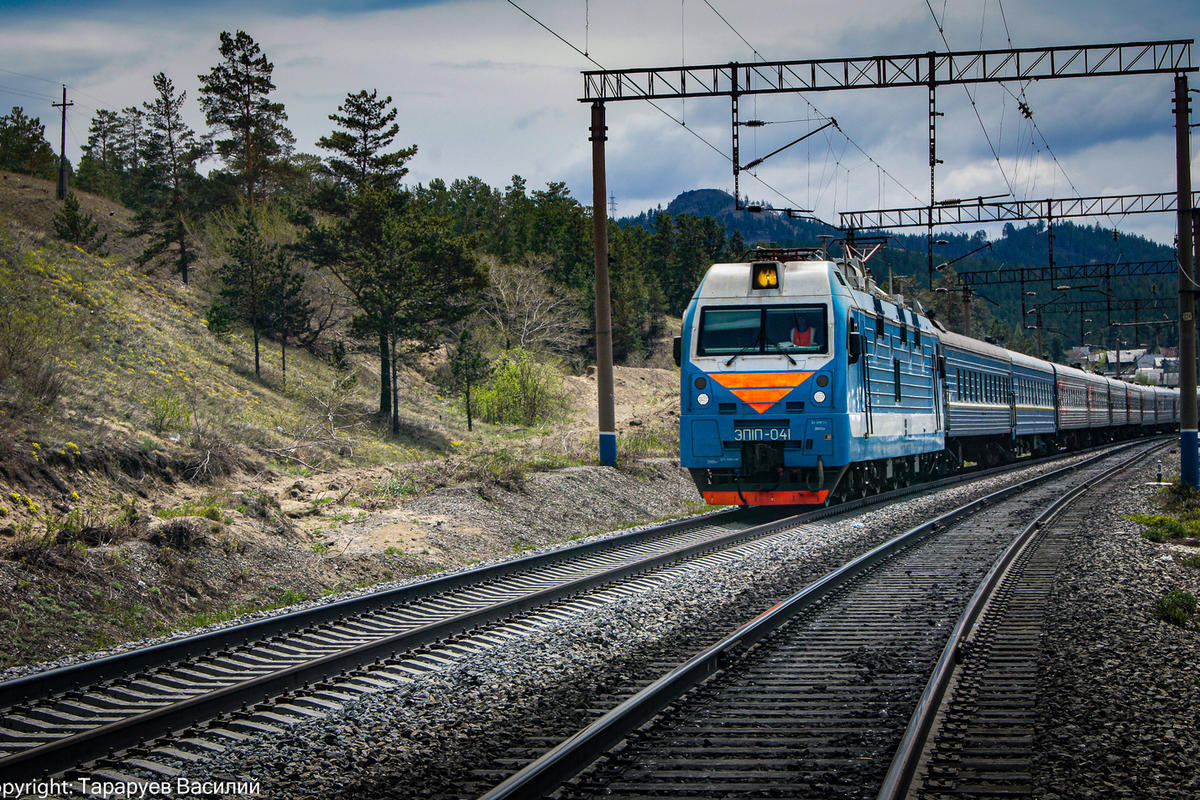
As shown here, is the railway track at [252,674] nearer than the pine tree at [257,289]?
Yes

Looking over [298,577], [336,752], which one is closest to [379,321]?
[298,577]

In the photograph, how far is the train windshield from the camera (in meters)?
16.0

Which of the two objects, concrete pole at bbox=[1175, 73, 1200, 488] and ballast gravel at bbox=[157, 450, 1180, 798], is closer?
ballast gravel at bbox=[157, 450, 1180, 798]

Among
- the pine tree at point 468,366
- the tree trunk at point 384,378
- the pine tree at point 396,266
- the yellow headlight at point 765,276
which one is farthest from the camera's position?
the pine tree at point 468,366

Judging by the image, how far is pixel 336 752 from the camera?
214 inches

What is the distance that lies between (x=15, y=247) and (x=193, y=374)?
245 inches

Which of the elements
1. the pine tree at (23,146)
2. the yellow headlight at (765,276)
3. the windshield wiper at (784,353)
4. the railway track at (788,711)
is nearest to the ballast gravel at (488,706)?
the railway track at (788,711)

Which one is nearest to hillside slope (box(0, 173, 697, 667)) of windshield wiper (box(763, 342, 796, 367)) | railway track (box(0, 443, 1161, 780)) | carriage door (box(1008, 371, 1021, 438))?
railway track (box(0, 443, 1161, 780))

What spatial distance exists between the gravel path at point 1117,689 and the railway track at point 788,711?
1.14 ft

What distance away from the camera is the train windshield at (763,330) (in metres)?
16.0

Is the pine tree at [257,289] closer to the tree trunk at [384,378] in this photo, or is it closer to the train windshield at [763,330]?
the tree trunk at [384,378]

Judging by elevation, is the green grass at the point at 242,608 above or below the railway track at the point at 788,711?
below

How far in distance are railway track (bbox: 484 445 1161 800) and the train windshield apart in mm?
6255

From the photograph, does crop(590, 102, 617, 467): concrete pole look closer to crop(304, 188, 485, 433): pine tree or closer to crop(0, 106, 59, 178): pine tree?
crop(304, 188, 485, 433): pine tree
